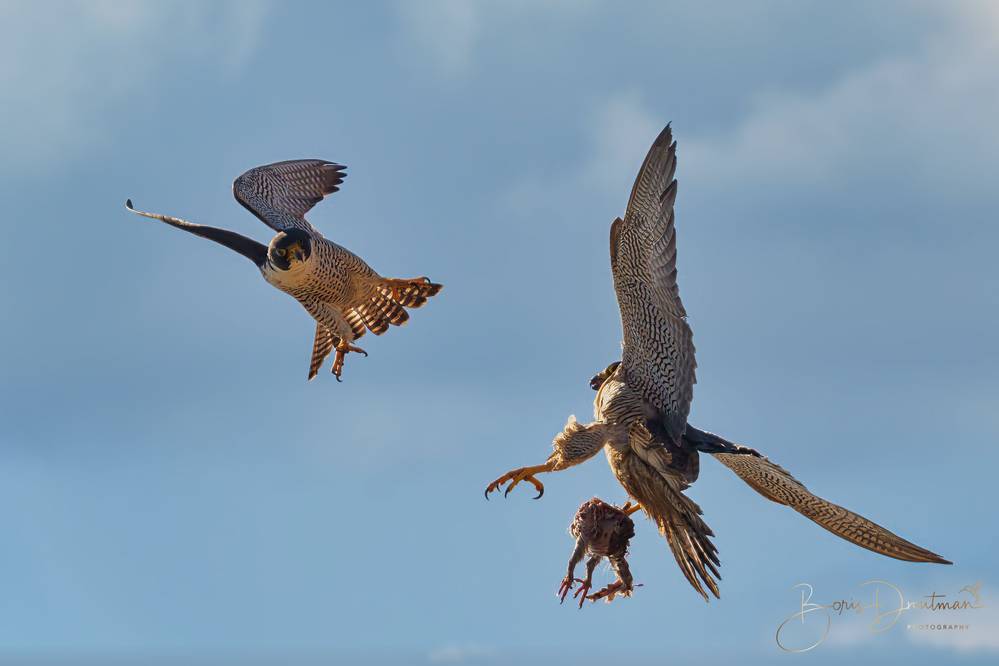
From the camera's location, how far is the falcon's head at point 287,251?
15055 mm

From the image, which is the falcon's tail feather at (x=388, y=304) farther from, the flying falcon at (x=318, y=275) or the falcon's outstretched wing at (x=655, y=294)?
the falcon's outstretched wing at (x=655, y=294)

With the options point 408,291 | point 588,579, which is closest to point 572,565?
point 588,579

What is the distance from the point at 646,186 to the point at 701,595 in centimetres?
347

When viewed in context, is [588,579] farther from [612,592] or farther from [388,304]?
[388,304]

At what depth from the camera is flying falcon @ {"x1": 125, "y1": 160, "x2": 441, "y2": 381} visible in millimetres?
15250

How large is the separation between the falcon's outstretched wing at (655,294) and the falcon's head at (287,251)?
5.13 m

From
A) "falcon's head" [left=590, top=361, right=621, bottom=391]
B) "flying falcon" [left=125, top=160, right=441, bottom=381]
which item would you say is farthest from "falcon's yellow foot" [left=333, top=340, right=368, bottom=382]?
"falcon's head" [left=590, top=361, right=621, bottom=391]

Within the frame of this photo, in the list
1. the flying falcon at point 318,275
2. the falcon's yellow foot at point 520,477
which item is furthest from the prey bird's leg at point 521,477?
the flying falcon at point 318,275

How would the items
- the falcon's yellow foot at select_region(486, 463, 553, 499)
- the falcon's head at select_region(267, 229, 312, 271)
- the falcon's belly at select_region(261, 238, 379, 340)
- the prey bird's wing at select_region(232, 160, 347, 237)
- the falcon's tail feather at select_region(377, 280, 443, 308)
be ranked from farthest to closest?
1. the prey bird's wing at select_region(232, 160, 347, 237)
2. the falcon's tail feather at select_region(377, 280, 443, 308)
3. the falcon's belly at select_region(261, 238, 379, 340)
4. the falcon's head at select_region(267, 229, 312, 271)
5. the falcon's yellow foot at select_region(486, 463, 553, 499)

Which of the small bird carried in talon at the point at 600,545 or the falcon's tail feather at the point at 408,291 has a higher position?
the falcon's tail feather at the point at 408,291

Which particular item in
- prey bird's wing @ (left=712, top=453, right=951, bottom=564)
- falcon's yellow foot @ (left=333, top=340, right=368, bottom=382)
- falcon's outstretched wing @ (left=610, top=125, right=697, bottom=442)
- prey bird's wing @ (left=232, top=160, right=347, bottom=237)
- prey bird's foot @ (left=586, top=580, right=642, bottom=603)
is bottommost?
prey bird's foot @ (left=586, top=580, right=642, bottom=603)

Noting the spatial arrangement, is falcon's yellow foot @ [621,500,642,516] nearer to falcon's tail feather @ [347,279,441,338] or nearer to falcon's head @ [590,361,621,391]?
falcon's head @ [590,361,621,391]

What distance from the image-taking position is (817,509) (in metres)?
12.0

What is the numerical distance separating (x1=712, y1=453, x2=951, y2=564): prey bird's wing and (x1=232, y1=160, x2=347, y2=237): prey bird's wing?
680 cm
